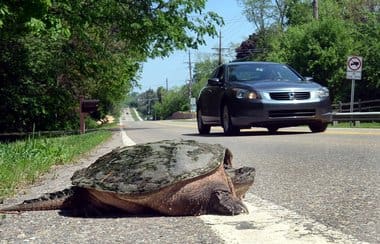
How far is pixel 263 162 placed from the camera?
7.61 metres

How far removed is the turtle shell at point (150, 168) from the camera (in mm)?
3893

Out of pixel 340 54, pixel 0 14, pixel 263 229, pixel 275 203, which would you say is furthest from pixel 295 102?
pixel 340 54

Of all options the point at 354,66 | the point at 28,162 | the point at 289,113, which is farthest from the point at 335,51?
the point at 28,162

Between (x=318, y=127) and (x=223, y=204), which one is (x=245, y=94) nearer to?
(x=318, y=127)

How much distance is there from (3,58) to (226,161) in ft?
73.0

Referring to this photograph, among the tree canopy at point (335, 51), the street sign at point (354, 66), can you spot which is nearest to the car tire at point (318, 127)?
the street sign at point (354, 66)

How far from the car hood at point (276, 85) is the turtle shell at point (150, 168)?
8.04 metres

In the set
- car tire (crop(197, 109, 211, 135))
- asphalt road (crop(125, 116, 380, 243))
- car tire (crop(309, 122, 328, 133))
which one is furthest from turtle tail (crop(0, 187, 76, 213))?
car tire (crop(197, 109, 211, 135))

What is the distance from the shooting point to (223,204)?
400 centimetres

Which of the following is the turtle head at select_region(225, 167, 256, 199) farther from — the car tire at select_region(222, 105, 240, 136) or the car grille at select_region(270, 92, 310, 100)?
the car tire at select_region(222, 105, 240, 136)

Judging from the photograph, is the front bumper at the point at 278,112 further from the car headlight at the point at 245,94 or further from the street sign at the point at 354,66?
the street sign at the point at 354,66

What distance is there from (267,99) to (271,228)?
873 centimetres

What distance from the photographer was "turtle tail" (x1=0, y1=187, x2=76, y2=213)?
14.4 ft

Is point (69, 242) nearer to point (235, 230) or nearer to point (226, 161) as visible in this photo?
point (235, 230)
